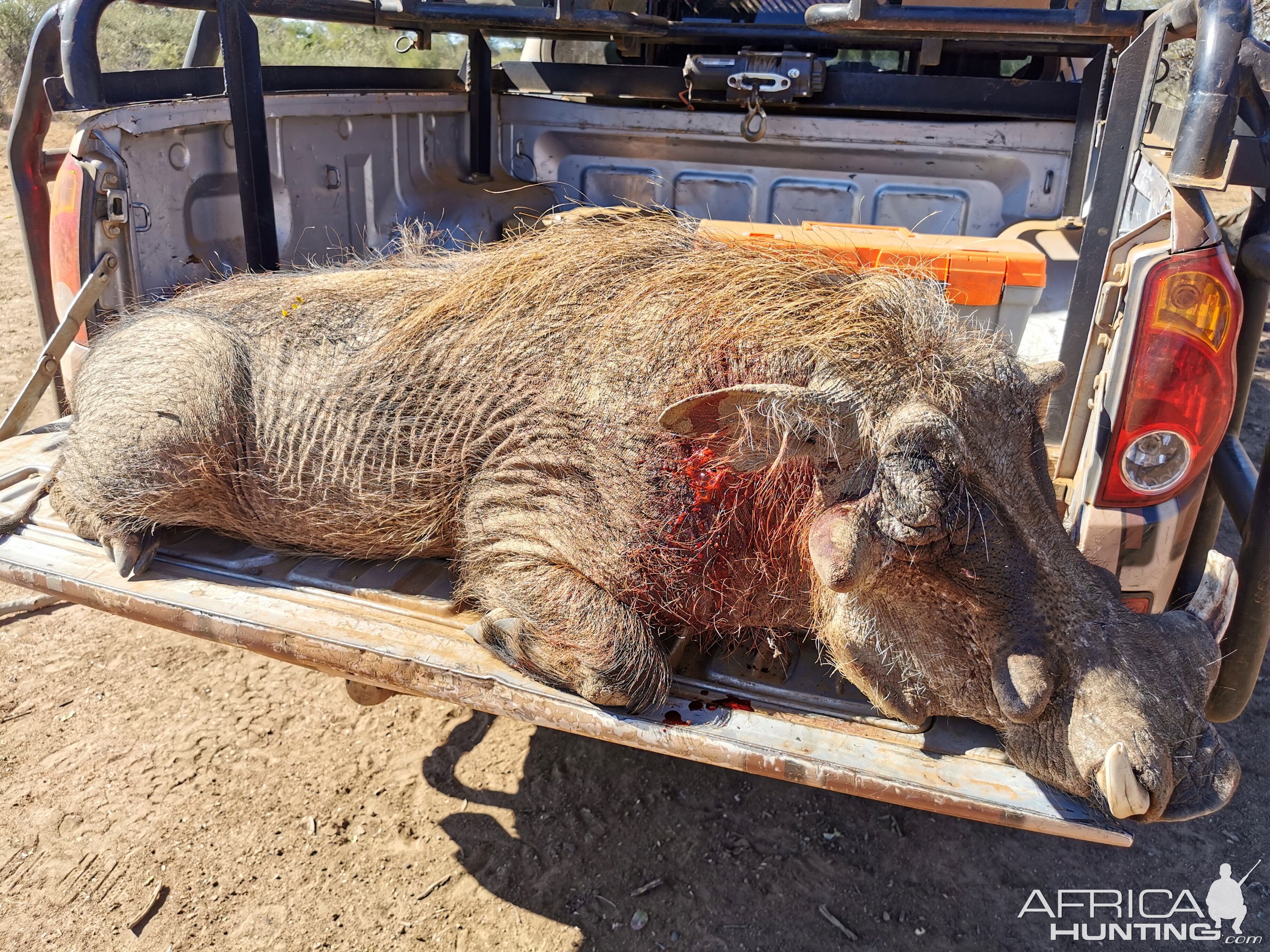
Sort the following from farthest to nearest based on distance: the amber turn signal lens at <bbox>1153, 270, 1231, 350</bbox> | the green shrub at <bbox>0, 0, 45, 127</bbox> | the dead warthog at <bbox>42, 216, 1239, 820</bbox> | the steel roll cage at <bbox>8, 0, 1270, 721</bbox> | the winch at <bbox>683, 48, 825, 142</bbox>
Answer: the green shrub at <bbox>0, 0, 45, 127</bbox> < the winch at <bbox>683, 48, 825, 142</bbox> < the amber turn signal lens at <bbox>1153, 270, 1231, 350</bbox> < the steel roll cage at <bbox>8, 0, 1270, 721</bbox> < the dead warthog at <bbox>42, 216, 1239, 820</bbox>

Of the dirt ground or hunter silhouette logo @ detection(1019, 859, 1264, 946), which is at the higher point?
hunter silhouette logo @ detection(1019, 859, 1264, 946)

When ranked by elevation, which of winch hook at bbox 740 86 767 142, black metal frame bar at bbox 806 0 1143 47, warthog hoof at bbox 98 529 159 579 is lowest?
warthog hoof at bbox 98 529 159 579

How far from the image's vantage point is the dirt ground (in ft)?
8.63

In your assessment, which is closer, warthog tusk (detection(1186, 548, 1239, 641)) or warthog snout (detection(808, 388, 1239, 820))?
warthog snout (detection(808, 388, 1239, 820))

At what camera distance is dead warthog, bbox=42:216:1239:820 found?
188 cm

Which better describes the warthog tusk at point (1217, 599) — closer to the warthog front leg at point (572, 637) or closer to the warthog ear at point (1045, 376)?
the warthog ear at point (1045, 376)

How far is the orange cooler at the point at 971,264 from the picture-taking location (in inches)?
121

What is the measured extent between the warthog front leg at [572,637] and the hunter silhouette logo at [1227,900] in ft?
5.91

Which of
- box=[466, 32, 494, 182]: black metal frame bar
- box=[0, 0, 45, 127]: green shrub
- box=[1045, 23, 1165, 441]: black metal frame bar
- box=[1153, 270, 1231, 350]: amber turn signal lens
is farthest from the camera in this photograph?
box=[0, 0, 45, 127]: green shrub

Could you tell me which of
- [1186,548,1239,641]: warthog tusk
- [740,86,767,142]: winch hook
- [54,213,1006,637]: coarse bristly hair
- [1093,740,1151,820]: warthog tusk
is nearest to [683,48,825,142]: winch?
[740,86,767,142]: winch hook

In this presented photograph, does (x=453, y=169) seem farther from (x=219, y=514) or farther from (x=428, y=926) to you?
(x=428, y=926)

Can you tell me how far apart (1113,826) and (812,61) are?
3178mm

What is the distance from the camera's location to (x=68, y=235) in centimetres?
291

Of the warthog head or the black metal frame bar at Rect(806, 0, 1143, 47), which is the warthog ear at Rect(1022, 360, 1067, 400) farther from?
the black metal frame bar at Rect(806, 0, 1143, 47)
